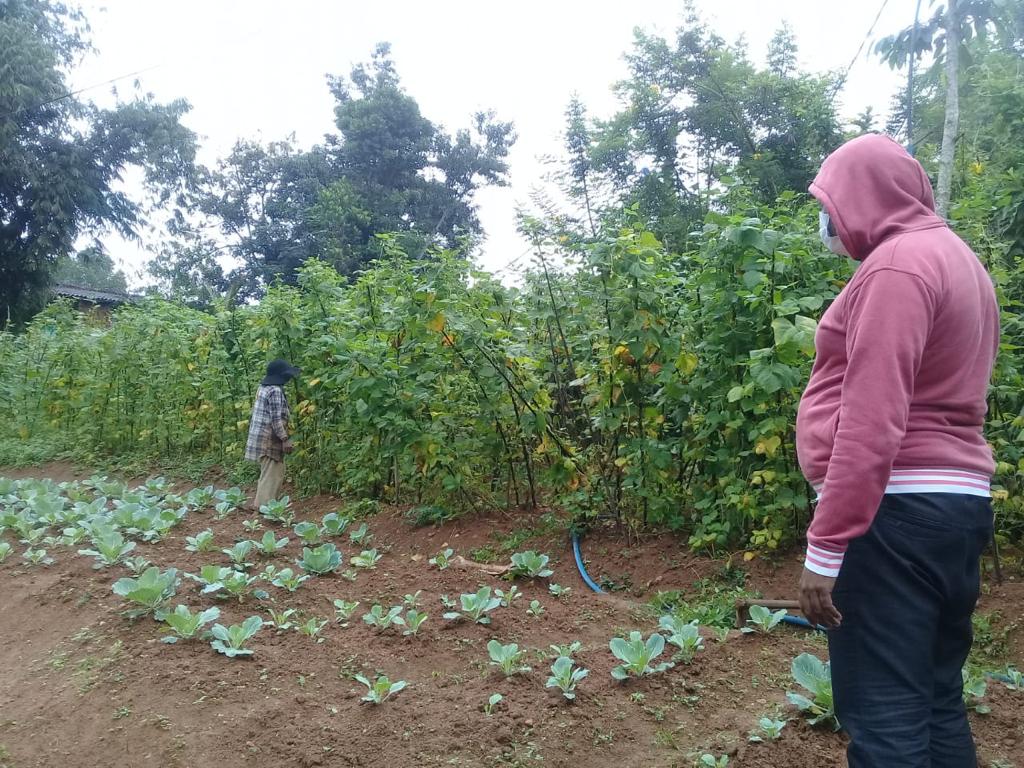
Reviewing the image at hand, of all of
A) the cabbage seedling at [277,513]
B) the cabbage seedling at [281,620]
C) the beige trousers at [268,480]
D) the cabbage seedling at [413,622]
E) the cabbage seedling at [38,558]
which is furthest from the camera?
the beige trousers at [268,480]

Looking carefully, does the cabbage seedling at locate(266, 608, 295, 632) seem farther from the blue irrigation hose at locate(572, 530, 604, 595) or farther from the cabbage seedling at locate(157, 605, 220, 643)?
the blue irrigation hose at locate(572, 530, 604, 595)

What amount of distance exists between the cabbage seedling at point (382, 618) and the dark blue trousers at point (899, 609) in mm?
2270

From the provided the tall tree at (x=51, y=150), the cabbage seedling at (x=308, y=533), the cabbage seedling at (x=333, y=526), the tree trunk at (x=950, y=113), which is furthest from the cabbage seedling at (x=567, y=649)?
the tall tree at (x=51, y=150)

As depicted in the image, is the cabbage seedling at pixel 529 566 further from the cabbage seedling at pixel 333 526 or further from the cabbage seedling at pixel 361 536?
the cabbage seedling at pixel 333 526

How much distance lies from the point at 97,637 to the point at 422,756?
1.83 metres

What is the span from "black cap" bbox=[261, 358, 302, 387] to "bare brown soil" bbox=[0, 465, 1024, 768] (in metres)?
3.10

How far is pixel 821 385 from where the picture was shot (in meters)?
1.93

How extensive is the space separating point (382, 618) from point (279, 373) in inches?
158

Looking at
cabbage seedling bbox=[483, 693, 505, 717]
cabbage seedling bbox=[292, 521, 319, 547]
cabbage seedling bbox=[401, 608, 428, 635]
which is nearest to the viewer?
cabbage seedling bbox=[483, 693, 505, 717]

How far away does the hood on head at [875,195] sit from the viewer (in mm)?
1882

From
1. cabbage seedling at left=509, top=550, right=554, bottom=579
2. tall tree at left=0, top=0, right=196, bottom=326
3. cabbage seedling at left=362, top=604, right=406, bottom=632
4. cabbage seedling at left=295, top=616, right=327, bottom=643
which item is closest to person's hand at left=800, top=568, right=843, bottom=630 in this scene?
cabbage seedling at left=362, top=604, right=406, bottom=632

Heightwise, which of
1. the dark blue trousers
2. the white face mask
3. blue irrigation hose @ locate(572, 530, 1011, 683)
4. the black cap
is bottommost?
blue irrigation hose @ locate(572, 530, 1011, 683)

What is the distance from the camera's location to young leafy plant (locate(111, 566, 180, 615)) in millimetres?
3668

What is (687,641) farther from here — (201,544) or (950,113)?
(950,113)
